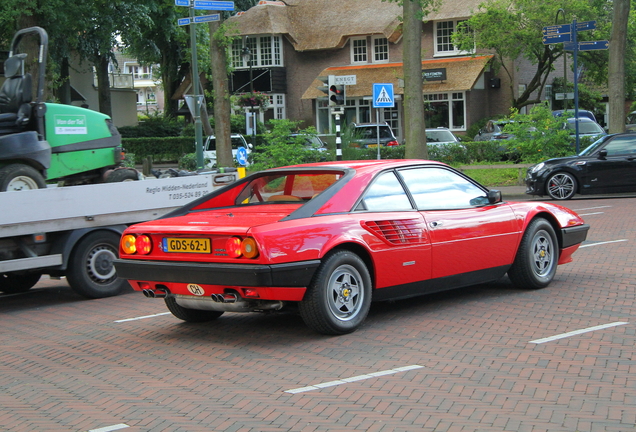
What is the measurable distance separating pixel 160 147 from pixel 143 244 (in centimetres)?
3388

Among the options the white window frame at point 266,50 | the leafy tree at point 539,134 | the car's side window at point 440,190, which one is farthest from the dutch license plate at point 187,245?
the white window frame at point 266,50

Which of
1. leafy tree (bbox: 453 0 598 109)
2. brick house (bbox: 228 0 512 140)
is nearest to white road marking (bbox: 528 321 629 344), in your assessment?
leafy tree (bbox: 453 0 598 109)

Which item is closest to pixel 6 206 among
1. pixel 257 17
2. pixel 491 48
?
pixel 491 48

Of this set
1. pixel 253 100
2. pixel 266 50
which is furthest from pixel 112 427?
pixel 266 50

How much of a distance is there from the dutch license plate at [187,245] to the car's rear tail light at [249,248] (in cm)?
35

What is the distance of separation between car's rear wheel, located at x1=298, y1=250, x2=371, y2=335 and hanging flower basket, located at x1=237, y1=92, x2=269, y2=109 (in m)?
35.7

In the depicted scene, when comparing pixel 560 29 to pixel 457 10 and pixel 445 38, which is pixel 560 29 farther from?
pixel 445 38

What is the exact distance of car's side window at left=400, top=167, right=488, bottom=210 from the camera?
7.19 metres

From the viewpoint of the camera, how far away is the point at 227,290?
20.1 feet

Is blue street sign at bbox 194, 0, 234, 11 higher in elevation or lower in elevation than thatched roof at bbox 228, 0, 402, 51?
lower

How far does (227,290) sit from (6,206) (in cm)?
311

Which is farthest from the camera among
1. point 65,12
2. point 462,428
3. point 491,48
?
point 491,48

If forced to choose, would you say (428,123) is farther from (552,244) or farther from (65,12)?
(552,244)

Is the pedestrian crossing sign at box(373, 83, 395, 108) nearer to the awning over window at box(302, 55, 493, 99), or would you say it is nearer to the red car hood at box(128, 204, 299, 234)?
the red car hood at box(128, 204, 299, 234)
